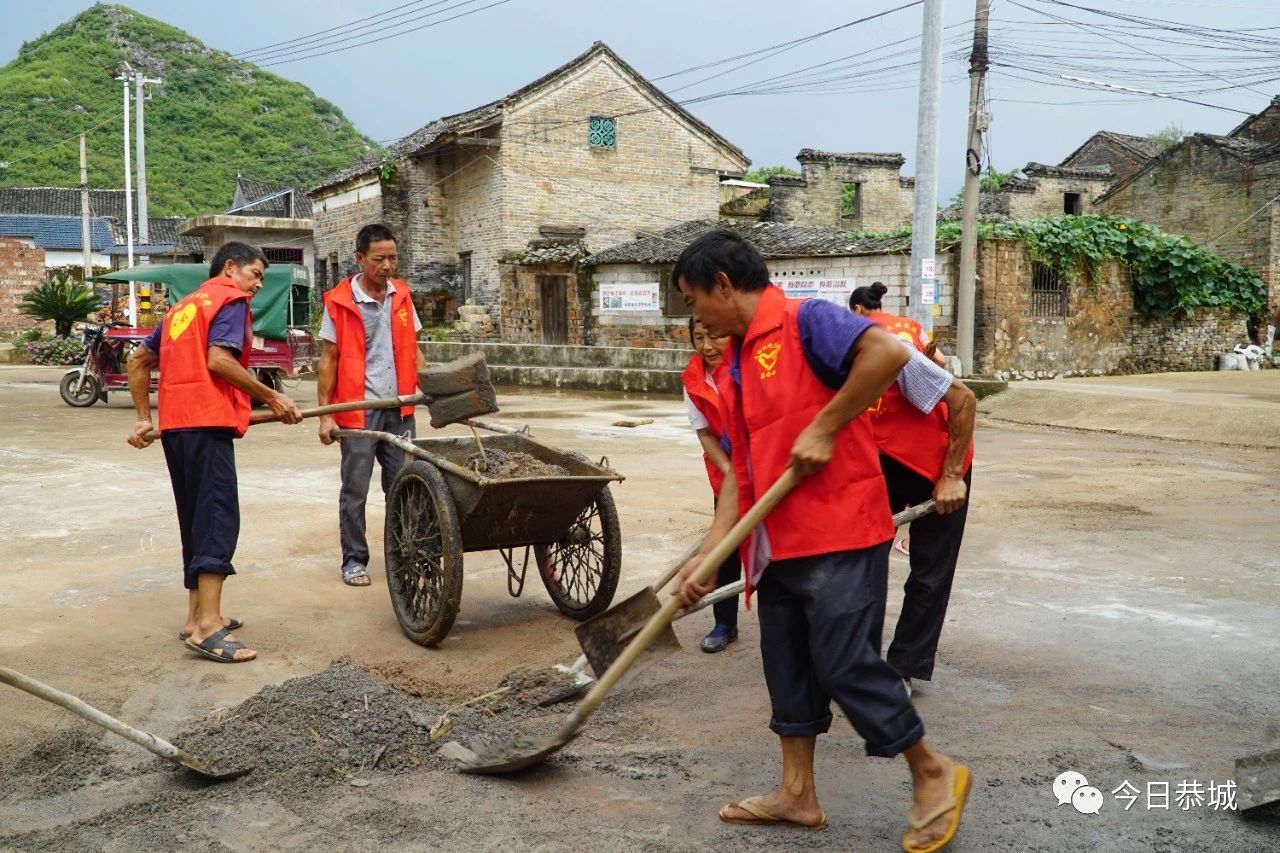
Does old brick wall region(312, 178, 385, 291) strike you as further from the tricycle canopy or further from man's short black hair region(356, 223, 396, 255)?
man's short black hair region(356, 223, 396, 255)

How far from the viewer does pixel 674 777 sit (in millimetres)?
3354

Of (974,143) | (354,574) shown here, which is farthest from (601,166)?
(354,574)

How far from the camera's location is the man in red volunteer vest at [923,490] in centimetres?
357

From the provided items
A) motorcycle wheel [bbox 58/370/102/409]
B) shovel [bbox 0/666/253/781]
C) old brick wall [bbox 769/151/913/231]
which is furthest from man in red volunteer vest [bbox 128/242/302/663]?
old brick wall [bbox 769/151/913/231]

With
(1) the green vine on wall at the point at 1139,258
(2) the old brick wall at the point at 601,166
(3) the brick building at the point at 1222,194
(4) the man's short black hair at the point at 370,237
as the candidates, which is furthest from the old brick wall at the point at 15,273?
(4) the man's short black hair at the point at 370,237

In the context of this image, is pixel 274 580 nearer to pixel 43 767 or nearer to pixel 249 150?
pixel 43 767

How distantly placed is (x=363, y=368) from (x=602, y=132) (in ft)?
78.7

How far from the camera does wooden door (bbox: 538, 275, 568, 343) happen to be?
26.2 metres

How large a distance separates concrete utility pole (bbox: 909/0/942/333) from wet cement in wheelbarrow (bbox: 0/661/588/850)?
434 inches

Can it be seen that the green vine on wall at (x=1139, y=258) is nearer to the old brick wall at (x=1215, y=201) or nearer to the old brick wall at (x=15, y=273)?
the old brick wall at (x=1215, y=201)

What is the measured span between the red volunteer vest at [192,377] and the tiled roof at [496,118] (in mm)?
23350

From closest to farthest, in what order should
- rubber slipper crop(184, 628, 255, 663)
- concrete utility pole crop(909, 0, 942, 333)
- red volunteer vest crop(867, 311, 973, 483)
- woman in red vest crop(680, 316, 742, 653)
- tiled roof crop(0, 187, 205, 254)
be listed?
1. woman in red vest crop(680, 316, 742, 653)
2. red volunteer vest crop(867, 311, 973, 483)
3. rubber slipper crop(184, 628, 255, 663)
4. concrete utility pole crop(909, 0, 942, 333)
5. tiled roof crop(0, 187, 205, 254)

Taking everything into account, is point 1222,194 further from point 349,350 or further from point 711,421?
point 711,421

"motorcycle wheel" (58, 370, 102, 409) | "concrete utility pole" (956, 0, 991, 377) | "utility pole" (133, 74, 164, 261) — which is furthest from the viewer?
"utility pole" (133, 74, 164, 261)
